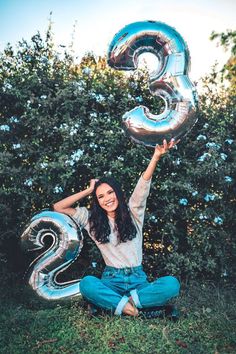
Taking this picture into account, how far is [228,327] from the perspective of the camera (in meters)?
3.49

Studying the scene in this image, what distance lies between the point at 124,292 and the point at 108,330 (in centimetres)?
51

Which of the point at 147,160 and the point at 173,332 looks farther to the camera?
the point at 147,160

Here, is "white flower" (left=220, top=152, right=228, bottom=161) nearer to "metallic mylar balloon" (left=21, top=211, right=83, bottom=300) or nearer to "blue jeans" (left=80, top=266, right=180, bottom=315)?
"blue jeans" (left=80, top=266, right=180, bottom=315)

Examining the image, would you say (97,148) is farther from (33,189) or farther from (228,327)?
(228,327)

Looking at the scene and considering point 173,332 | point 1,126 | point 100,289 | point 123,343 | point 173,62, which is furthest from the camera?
point 1,126

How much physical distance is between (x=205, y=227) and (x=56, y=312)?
6.08 feet

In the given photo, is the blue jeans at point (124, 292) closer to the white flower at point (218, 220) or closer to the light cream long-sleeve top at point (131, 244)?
the light cream long-sleeve top at point (131, 244)

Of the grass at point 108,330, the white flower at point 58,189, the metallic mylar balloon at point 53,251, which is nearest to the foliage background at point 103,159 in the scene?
the white flower at point 58,189

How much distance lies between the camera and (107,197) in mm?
4031

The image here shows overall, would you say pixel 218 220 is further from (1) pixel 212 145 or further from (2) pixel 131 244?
(2) pixel 131 244

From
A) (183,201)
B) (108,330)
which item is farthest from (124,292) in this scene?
(183,201)

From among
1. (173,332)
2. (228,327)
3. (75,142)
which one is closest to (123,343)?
(173,332)

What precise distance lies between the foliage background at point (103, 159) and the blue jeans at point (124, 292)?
0.86m

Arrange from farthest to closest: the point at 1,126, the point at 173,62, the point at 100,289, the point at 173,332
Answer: the point at 1,126 → the point at 173,62 → the point at 100,289 → the point at 173,332
